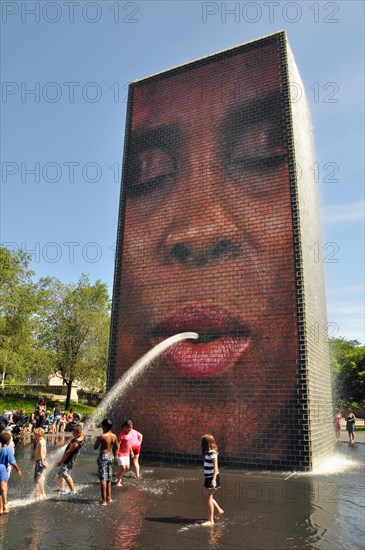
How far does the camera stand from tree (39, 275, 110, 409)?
37312 millimetres

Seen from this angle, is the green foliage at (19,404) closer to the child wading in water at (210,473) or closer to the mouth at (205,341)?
the mouth at (205,341)

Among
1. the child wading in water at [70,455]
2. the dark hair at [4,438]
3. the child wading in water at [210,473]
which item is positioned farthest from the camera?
the child wading in water at [70,455]

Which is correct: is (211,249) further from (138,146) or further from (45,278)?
(45,278)

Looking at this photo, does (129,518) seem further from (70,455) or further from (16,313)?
(16,313)

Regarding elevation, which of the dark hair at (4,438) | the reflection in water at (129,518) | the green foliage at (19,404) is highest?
the dark hair at (4,438)

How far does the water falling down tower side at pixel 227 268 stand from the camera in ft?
38.7

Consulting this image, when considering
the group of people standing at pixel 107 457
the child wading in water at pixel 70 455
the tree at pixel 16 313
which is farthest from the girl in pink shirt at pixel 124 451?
the tree at pixel 16 313

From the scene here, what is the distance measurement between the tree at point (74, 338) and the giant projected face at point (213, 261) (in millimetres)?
23903

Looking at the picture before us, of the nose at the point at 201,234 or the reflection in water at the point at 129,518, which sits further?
the nose at the point at 201,234

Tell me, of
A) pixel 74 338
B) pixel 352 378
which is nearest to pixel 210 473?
pixel 74 338

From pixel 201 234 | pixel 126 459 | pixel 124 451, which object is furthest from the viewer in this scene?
pixel 201 234

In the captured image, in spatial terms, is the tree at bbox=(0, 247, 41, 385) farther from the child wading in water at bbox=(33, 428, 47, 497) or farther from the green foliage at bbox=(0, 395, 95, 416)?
the child wading in water at bbox=(33, 428, 47, 497)

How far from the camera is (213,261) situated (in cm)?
1351

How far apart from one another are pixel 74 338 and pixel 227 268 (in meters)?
27.7
